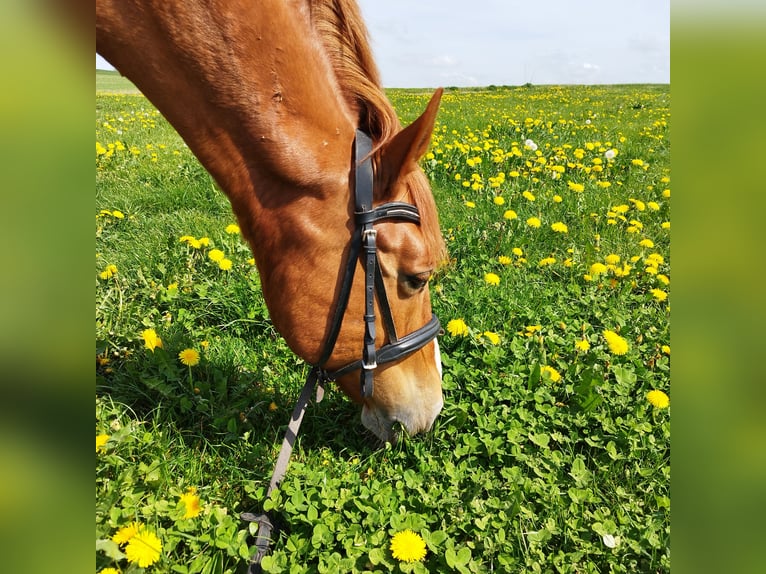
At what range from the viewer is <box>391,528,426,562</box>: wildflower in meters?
1.70

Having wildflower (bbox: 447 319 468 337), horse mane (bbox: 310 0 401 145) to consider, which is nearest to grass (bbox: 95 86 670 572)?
wildflower (bbox: 447 319 468 337)

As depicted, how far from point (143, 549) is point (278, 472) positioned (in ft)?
1.96

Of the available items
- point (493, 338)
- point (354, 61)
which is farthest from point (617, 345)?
point (354, 61)

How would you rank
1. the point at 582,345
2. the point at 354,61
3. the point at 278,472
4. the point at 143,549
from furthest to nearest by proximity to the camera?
the point at 582,345 < the point at 278,472 < the point at 354,61 < the point at 143,549

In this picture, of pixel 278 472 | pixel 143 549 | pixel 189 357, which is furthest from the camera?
pixel 189 357

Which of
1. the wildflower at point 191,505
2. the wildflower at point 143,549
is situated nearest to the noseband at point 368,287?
the wildflower at point 191,505

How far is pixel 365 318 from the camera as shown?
1.88 meters

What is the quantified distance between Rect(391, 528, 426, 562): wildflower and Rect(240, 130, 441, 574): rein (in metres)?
0.51

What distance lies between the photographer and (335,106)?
1721mm

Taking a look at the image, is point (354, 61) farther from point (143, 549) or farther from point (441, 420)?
point (143, 549)

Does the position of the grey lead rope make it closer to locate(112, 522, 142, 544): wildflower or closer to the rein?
the rein

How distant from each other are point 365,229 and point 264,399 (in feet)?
4.73

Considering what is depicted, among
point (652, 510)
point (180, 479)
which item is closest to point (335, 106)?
point (180, 479)

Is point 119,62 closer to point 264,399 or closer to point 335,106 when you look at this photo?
point 335,106
